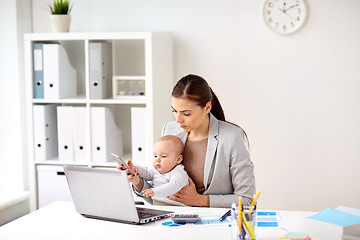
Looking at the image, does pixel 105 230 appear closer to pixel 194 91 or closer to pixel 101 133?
pixel 194 91

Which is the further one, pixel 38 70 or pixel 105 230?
pixel 38 70

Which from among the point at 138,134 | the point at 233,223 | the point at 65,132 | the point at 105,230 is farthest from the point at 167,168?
the point at 65,132

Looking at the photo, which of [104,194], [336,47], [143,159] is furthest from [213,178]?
[336,47]

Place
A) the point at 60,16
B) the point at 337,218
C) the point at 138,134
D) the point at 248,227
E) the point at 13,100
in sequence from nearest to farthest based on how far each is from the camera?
the point at 248,227, the point at 337,218, the point at 138,134, the point at 60,16, the point at 13,100

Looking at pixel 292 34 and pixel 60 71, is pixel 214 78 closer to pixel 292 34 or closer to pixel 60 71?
pixel 292 34

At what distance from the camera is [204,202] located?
99.7 inches

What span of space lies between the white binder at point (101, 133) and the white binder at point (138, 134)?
0.59 feet

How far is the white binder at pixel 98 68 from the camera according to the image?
3496 millimetres

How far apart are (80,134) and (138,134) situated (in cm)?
42

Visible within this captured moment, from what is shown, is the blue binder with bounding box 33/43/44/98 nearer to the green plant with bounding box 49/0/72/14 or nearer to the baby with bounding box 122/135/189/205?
the green plant with bounding box 49/0/72/14

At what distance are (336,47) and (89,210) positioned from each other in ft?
6.97

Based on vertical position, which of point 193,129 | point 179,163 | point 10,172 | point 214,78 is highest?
point 214,78

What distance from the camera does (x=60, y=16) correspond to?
3.62 metres

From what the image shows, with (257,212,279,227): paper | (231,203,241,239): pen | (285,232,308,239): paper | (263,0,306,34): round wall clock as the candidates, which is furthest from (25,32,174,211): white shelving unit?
(285,232,308,239): paper
